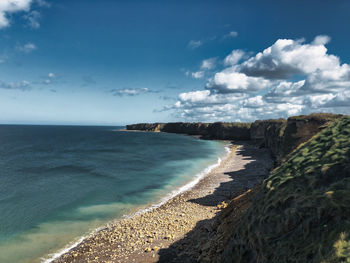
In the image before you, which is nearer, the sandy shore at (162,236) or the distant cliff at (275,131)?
the sandy shore at (162,236)

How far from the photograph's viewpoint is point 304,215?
8.26m

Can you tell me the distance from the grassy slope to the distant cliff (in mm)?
16351

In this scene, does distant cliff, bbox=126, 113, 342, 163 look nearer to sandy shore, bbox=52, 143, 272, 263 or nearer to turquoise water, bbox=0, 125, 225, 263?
sandy shore, bbox=52, 143, 272, 263

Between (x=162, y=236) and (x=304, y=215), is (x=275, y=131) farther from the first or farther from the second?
(x=304, y=215)

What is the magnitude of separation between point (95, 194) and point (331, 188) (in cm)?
3219

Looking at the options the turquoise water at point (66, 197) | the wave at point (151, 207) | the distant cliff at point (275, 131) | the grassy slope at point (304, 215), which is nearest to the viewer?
the grassy slope at point (304, 215)

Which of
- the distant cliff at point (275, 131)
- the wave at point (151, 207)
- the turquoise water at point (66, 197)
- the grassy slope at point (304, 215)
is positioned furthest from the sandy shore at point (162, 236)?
the distant cliff at point (275, 131)

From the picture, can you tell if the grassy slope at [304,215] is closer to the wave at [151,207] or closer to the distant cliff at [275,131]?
the wave at [151,207]

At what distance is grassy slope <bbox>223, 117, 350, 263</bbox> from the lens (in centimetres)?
700

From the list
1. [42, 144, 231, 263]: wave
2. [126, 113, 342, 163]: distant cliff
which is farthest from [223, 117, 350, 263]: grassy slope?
[126, 113, 342, 163]: distant cliff

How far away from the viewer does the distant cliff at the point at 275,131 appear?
37062 millimetres

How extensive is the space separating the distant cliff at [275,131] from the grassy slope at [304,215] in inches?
644

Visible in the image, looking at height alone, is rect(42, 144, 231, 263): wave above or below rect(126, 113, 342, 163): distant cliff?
below

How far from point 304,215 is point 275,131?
60.8 m
